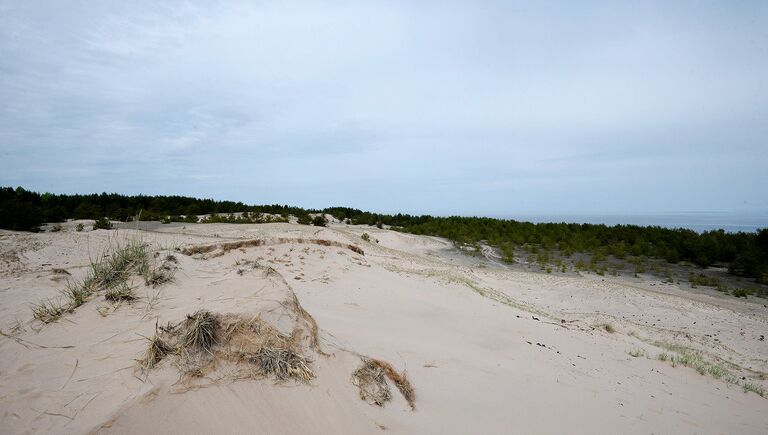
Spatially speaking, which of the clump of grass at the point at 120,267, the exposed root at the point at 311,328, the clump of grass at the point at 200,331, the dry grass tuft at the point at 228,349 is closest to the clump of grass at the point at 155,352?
the dry grass tuft at the point at 228,349

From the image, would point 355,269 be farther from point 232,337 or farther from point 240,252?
point 232,337

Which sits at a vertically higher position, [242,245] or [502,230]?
[502,230]

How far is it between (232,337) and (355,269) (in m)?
5.96

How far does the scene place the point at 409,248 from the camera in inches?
780

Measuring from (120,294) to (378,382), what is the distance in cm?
265

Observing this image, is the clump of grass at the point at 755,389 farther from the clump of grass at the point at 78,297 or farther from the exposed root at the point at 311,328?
the clump of grass at the point at 78,297

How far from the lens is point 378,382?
9.82 ft

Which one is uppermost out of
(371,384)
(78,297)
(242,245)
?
(242,245)

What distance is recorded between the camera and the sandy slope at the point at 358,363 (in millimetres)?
2268

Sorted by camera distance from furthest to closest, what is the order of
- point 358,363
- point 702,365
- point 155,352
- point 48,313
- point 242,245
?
point 242,245 → point 702,365 → point 48,313 → point 358,363 → point 155,352

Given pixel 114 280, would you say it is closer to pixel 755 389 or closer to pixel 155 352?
pixel 155 352

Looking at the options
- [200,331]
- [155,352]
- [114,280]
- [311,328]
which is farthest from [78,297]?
[311,328]

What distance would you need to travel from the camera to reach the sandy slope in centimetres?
227

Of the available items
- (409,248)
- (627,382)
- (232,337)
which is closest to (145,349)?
(232,337)
